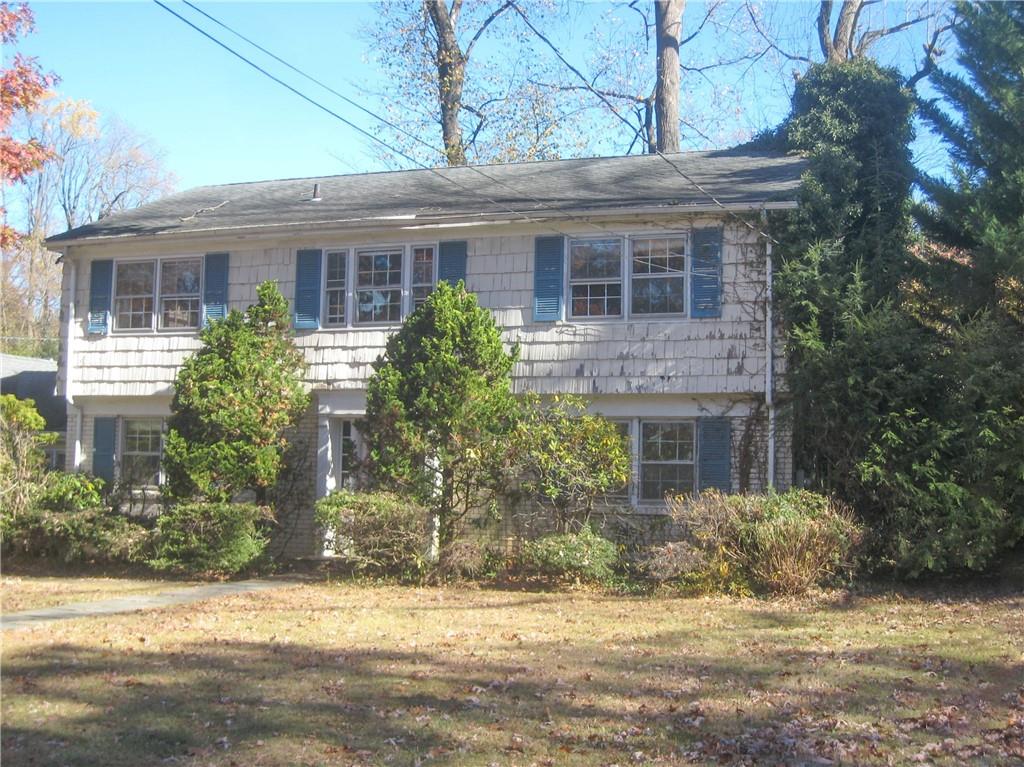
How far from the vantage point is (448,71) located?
29.6m

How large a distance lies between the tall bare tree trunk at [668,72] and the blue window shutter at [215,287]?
11.8m

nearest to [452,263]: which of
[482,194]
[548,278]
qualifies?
[548,278]

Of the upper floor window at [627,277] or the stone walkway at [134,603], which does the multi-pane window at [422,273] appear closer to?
the upper floor window at [627,277]

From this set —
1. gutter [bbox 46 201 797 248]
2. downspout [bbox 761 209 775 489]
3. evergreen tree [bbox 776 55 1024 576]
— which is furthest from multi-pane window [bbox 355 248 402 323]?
evergreen tree [bbox 776 55 1024 576]

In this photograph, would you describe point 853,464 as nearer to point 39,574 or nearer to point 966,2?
point 966,2

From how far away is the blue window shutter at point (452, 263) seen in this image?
16.1m

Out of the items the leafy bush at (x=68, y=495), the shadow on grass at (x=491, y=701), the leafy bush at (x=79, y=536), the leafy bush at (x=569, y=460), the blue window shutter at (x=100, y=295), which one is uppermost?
the blue window shutter at (x=100, y=295)

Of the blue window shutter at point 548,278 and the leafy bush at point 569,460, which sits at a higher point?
the blue window shutter at point 548,278

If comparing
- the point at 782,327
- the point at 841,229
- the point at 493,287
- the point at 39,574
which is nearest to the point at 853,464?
the point at 782,327

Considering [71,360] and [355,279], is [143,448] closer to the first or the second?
[71,360]

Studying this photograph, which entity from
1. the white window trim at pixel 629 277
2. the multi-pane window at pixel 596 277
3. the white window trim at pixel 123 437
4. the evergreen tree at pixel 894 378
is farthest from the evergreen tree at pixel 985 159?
the white window trim at pixel 123 437

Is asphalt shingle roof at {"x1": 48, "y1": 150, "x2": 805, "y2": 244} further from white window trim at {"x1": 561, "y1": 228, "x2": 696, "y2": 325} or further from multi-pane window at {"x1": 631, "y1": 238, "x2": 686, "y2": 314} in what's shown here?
multi-pane window at {"x1": 631, "y1": 238, "x2": 686, "y2": 314}

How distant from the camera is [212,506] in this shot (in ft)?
46.8

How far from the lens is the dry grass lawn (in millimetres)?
6293
